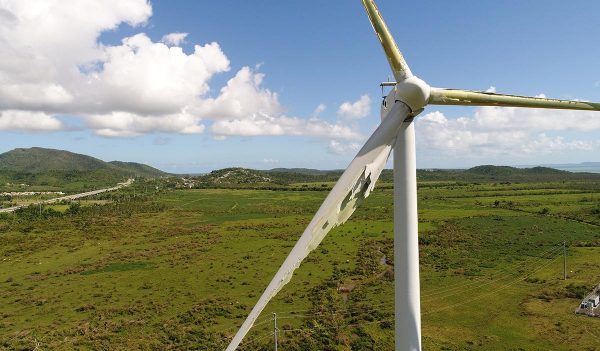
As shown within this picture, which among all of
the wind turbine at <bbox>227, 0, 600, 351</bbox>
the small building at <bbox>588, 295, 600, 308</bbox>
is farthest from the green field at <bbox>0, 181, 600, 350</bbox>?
the wind turbine at <bbox>227, 0, 600, 351</bbox>

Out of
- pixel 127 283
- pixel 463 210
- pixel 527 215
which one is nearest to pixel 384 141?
pixel 127 283

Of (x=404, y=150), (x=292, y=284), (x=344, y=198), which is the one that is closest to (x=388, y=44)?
(x=404, y=150)

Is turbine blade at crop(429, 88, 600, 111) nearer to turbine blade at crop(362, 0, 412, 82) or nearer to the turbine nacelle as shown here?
the turbine nacelle

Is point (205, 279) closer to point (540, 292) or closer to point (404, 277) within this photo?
point (540, 292)

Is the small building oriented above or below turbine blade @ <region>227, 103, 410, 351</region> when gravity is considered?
below

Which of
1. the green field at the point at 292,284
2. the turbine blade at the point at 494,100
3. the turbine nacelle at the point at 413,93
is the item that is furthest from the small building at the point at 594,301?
the turbine nacelle at the point at 413,93

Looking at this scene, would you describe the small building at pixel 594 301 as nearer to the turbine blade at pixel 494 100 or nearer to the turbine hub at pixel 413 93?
the turbine blade at pixel 494 100

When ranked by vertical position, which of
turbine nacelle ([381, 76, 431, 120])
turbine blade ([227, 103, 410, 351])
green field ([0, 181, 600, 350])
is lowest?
green field ([0, 181, 600, 350])
